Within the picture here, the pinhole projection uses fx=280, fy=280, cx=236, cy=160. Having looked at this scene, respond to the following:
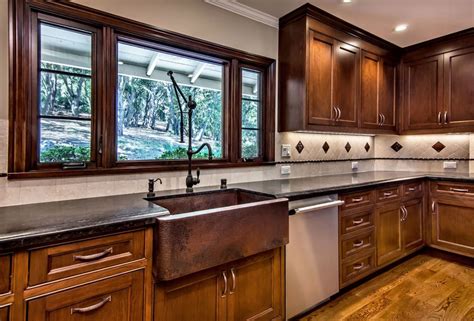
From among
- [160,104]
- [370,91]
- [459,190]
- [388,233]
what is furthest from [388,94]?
[160,104]

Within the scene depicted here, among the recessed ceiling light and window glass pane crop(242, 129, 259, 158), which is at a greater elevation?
the recessed ceiling light

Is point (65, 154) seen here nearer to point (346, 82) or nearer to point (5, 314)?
point (5, 314)

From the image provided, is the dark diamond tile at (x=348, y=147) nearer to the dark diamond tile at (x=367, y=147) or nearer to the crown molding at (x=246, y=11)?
the dark diamond tile at (x=367, y=147)

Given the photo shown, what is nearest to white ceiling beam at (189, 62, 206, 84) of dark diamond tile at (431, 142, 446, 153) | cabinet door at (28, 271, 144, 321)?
cabinet door at (28, 271, 144, 321)

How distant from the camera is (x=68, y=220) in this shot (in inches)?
45.8

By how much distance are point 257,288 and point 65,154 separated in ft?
4.60

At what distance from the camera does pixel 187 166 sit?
214cm

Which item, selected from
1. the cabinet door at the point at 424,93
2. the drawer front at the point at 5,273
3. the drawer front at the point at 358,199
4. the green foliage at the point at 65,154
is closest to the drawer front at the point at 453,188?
the cabinet door at the point at 424,93

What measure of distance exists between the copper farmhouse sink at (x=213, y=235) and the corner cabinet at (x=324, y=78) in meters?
1.10

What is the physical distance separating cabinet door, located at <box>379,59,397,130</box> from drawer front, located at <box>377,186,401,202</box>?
88 centimetres

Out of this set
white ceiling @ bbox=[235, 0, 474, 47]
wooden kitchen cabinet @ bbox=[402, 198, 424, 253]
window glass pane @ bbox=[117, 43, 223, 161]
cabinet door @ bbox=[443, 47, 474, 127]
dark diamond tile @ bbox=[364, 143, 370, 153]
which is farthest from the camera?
dark diamond tile @ bbox=[364, 143, 370, 153]

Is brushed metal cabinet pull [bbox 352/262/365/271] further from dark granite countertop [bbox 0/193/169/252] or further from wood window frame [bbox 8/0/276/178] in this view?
dark granite countertop [bbox 0/193/169/252]

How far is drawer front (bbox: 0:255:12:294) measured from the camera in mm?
958

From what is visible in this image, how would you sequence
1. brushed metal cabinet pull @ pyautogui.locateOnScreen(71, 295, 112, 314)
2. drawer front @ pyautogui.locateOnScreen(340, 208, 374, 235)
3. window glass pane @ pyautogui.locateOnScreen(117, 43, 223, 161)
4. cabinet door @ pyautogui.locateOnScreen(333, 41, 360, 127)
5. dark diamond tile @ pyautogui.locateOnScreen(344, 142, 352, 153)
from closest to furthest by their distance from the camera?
1. brushed metal cabinet pull @ pyautogui.locateOnScreen(71, 295, 112, 314)
2. window glass pane @ pyautogui.locateOnScreen(117, 43, 223, 161)
3. drawer front @ pyautogui.locateOnScreen(340, 208, 374, 235)
4. cabinet door @ pyautogui.locateOnScreen(333, 41, 360, 127)
5. dark diamond tile @ pyautogui.locateOnScreen(344, 142, 352, 153)
